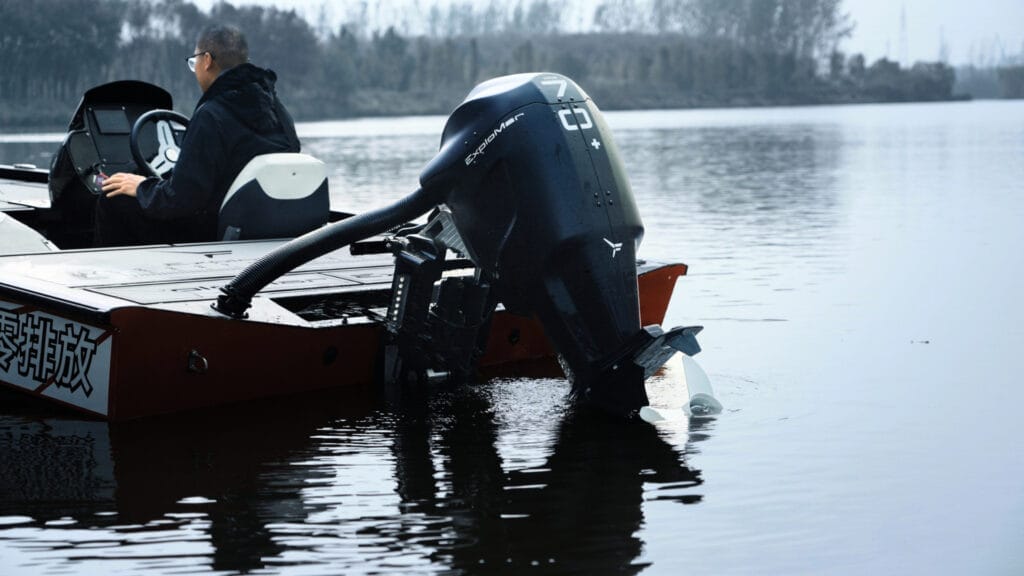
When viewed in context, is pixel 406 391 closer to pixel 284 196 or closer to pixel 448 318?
pixel 448 318

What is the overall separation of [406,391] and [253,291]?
0.95m

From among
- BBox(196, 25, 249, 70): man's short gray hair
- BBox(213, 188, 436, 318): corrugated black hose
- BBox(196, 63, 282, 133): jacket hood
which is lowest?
BBox(213, 188, 436, 318): corrugated black hose

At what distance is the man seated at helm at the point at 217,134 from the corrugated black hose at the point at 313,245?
4.94 feet

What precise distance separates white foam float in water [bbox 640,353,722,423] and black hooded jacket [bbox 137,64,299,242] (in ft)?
8.10

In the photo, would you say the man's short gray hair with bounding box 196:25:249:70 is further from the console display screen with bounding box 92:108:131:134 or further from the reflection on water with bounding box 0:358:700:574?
the reflection on water with bounding box 0:358:700:574

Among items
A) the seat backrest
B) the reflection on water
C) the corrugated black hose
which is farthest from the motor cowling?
the seat backrest

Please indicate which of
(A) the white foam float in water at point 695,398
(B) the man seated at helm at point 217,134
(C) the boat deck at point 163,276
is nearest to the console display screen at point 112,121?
(B) the man seated at helm at point 217,134

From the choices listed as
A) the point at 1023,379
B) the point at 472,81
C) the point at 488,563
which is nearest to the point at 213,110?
the point at 488,563

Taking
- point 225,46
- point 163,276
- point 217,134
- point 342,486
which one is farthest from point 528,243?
point 225,46

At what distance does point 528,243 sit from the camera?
5.39 meters

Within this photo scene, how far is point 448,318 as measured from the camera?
571 centimetres

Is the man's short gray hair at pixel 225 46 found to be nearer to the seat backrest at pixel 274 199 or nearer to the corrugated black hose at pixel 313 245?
the seat backrest at pixel 274 199

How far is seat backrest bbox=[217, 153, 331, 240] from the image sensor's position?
23.7 ft

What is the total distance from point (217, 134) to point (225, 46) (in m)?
0.45
